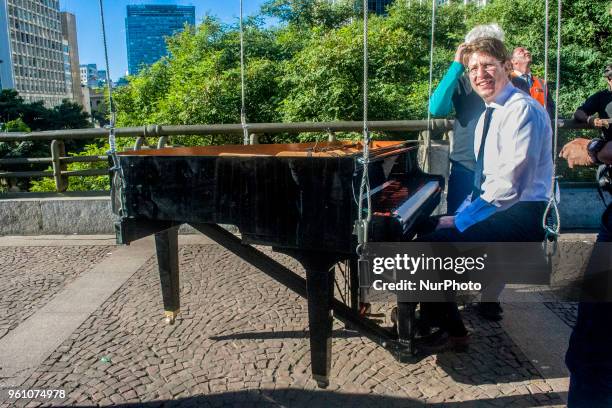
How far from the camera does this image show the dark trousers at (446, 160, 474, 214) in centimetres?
382

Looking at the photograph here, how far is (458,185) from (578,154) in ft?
4.65

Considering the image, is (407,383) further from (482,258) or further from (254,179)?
(254,179)

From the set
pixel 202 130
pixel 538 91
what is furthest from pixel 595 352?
pixel 202 130

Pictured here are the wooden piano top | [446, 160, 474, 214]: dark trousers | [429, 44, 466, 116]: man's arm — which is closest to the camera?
[429, 44, 466, 116]: man's arm

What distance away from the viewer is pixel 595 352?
100 inches

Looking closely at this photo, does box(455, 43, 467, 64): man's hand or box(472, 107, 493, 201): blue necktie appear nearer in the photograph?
box(472, 107, 493, 201): blue necktie

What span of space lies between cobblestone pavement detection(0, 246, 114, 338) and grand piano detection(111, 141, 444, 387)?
1972 millimetres

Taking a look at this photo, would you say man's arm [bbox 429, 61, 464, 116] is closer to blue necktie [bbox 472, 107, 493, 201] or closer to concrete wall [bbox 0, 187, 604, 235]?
blue necktie [bbox 472, 107, 493, 201]

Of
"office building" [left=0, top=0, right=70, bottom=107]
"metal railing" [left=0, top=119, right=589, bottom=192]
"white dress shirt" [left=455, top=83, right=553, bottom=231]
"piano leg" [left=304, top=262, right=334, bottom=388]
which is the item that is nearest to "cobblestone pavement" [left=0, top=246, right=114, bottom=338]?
"metal railing" [left=0, top=119, right=589, bottom=192]

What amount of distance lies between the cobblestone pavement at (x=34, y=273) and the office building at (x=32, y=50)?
13358cm

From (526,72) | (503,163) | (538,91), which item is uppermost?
(526,72)

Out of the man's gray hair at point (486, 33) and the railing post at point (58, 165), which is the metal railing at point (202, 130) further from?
the man's gray hair at point (486, 33)

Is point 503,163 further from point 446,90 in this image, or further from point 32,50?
point 32,50

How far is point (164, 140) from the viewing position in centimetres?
679
